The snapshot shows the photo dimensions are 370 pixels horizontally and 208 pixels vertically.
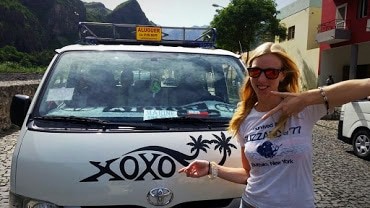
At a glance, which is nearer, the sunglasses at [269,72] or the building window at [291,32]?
the sunglasses at [269,72]

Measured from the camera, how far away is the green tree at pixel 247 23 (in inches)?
1342

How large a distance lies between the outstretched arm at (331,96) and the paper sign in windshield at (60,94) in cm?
178

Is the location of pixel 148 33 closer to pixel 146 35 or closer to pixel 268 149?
pixel 146 35

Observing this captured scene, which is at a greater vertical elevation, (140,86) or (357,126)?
(140,86)

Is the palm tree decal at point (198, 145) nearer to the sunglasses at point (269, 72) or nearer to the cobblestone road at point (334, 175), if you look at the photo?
the sunglasses at point (269, 72)

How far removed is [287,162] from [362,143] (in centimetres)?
745

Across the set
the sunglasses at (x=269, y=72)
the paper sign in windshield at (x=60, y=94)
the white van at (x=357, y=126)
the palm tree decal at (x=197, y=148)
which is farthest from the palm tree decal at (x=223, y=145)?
the white van at (x=357, y=126)

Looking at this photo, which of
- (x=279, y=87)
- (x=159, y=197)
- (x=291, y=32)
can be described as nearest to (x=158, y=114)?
(x=159, y=197)

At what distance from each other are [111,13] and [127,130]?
18269cm

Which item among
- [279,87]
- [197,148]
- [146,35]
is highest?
[146,35]

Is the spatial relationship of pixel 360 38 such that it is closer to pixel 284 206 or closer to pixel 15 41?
pixel 284 206

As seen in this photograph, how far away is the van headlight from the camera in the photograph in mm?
2356

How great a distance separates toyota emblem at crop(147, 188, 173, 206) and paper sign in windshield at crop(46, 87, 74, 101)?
1.18 meters

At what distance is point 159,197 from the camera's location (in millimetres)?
2387
